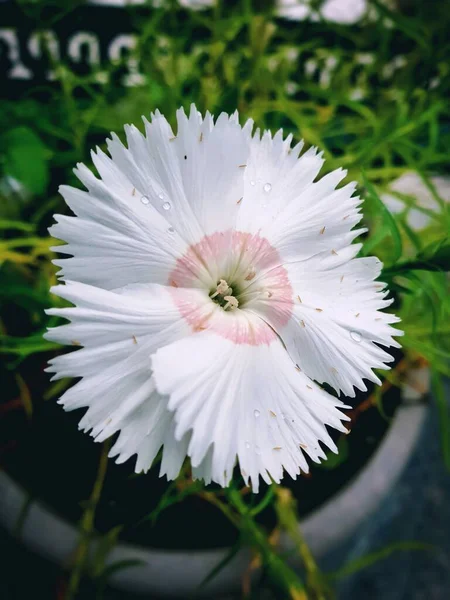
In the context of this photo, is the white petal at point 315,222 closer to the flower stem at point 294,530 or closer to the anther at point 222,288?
the anther at point 222,288

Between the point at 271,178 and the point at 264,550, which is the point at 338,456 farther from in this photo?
the point at 271,178

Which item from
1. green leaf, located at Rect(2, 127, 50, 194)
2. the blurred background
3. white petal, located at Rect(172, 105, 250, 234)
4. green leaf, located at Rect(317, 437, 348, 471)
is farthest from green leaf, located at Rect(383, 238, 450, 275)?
green leaf, located at Rect(2, 127, 50, 194)

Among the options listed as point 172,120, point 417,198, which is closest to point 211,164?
point 172,120

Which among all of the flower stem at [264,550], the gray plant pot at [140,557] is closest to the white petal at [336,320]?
the flower stem at [264,550]

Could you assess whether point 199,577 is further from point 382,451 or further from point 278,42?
point 278,42

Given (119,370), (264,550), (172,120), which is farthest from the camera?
(172,120)

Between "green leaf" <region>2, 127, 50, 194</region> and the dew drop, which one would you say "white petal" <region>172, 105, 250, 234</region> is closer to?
the dew drop


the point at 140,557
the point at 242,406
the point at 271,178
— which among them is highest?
the point at 271,178
